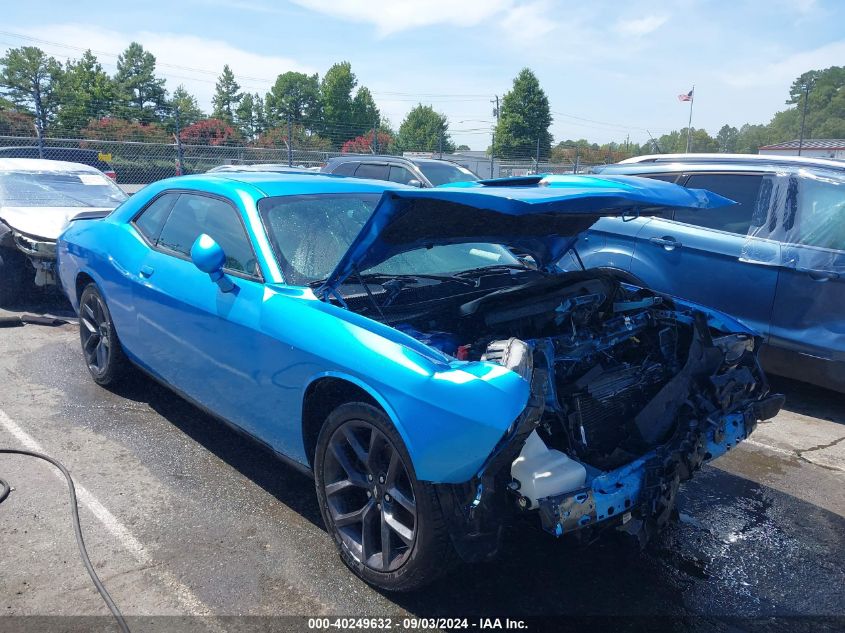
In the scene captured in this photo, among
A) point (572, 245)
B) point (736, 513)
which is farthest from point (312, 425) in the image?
point (736, 513)

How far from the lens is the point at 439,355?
2.56m

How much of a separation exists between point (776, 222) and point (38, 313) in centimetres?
725

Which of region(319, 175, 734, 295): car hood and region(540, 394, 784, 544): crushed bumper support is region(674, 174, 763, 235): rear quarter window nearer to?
region(319, 175, 734, 295): car hood

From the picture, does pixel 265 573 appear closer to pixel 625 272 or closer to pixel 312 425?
pixel 312 425

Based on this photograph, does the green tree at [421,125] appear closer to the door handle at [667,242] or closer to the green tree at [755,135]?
the green tree at [755,135]

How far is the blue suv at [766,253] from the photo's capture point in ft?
15.7

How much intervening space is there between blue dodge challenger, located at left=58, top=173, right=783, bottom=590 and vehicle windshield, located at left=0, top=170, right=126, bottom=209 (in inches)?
180

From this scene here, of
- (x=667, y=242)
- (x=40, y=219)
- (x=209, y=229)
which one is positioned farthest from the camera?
(x=40, y=219)

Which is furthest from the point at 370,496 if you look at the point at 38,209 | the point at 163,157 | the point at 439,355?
the point at 163,157

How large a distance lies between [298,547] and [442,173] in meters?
9.19

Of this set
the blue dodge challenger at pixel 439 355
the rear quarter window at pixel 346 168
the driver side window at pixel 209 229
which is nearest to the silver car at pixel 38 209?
the driver side window at pixel 209 229

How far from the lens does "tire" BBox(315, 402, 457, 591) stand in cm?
252

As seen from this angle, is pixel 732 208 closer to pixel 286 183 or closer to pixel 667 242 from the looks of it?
pixel 667 242

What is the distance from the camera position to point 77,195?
27.4 feet
